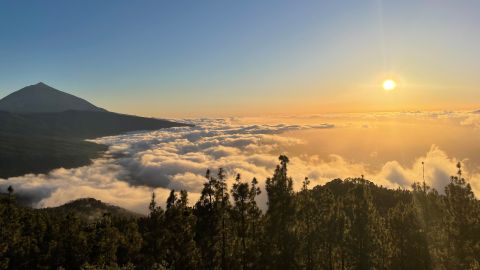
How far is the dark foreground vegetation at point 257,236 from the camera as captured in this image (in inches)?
1912

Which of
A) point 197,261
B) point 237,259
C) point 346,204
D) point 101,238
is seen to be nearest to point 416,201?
point 346,204

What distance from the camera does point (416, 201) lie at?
81375mm

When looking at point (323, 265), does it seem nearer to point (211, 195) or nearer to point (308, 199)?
point (308, 199)

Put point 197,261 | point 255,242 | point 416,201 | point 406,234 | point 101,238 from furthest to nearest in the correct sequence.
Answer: point 416,201 < point 406,234 < point 255,242 < point 101,238 < point 197,261

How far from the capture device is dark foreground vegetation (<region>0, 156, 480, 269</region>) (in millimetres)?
48562

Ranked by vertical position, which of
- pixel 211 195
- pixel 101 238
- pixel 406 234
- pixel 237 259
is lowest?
pixel 406 234

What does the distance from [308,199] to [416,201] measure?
1379 inches

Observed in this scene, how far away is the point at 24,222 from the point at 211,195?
57335mm

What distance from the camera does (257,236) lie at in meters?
61.1

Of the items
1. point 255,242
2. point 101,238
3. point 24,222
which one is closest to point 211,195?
point 255,242

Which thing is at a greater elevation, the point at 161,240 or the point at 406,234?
the point at 161,240

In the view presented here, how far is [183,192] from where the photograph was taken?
49.8 meters

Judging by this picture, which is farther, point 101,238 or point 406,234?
point 406,234

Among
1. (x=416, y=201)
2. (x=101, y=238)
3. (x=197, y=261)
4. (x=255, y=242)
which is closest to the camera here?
(x=197, y=261)
